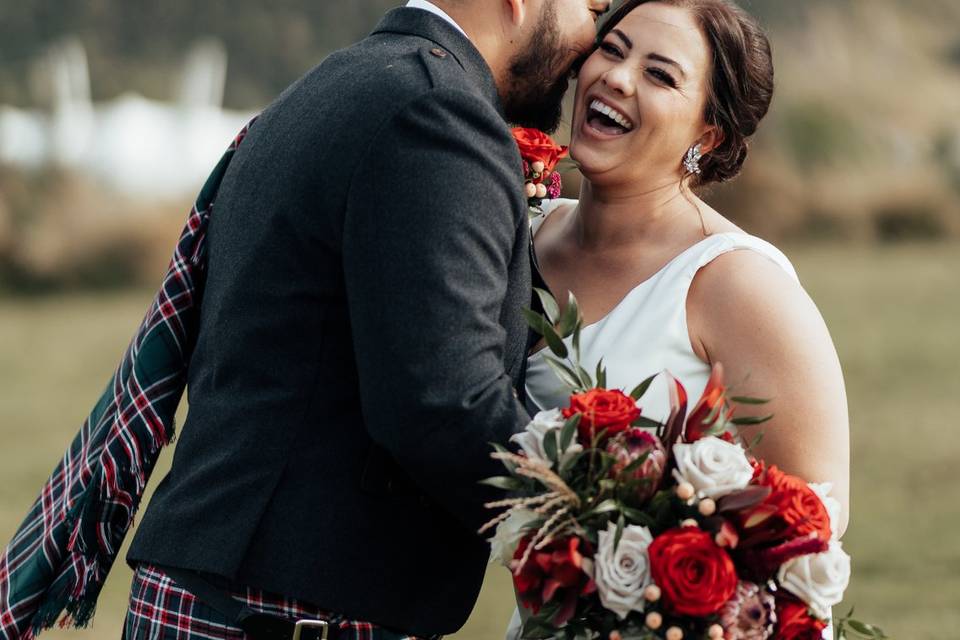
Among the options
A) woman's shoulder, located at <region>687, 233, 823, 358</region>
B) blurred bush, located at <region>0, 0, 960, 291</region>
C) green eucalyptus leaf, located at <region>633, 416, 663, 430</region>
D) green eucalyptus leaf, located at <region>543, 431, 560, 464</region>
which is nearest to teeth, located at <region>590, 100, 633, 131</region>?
woman's shoulder, located at <region>687, 233, 823, 358</region>

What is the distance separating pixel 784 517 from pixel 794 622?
0.64 ft

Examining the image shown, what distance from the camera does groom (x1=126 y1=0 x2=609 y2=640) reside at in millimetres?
2217

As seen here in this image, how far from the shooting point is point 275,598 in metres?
2.44

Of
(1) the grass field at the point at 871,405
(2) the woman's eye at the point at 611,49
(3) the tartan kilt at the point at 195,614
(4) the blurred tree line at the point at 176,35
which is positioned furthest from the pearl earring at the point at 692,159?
(4) the blurred tree line at the point at 176,35

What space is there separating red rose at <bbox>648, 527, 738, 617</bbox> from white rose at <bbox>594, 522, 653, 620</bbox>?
0.06 feet

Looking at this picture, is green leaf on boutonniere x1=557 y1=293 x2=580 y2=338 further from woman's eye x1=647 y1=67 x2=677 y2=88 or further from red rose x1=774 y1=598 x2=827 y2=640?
woman's eye x1=647 y1=67 x2=677 y2=88

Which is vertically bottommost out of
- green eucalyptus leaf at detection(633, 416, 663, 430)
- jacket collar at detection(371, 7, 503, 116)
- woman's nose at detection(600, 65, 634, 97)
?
green eucalyptus leaf at detection(633, 416, 663, 430)

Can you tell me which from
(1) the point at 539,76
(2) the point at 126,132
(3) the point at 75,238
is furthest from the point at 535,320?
(2) the point at 126,132

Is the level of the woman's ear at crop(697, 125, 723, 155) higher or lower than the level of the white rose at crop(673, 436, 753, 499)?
higher

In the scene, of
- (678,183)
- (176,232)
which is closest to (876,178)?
(176,232)

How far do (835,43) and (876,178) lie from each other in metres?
7.49

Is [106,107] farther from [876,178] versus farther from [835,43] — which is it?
[835,43]

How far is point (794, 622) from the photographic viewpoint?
2.29 meters

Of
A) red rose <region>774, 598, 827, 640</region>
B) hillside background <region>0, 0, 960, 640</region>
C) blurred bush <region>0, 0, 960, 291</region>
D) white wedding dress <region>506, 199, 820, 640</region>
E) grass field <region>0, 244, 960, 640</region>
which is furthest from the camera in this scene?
blurred bush <region>0, 0, 960, 291</region>
